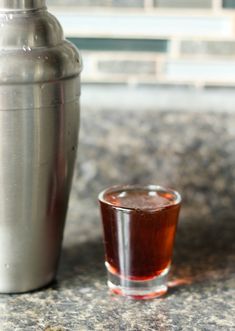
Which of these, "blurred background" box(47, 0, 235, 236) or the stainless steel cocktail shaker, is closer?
the stainless steel cocktail shaker

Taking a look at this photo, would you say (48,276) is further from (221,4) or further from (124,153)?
(221,4)

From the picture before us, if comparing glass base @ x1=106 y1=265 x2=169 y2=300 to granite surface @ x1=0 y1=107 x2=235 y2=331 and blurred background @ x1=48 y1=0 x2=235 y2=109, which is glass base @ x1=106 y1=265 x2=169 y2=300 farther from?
blurred background @ x1=48 y1=0 x2=235 y2=109

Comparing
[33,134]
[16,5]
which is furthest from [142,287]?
[16,5]

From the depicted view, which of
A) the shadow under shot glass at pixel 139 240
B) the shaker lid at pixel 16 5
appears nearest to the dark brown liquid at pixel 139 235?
the shadow under shot glass at pixel 139 240

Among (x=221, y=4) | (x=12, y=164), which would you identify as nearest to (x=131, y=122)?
(x=221, y=4)

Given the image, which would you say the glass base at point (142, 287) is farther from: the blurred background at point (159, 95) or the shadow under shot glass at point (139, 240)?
the blurred background at point (159, 95)

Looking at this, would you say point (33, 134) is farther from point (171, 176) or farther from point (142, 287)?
point (171, 176)

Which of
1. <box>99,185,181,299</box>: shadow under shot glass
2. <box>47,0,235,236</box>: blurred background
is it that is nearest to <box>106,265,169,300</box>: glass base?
<box>99,185,181,299</box>: shadow under shot glass
